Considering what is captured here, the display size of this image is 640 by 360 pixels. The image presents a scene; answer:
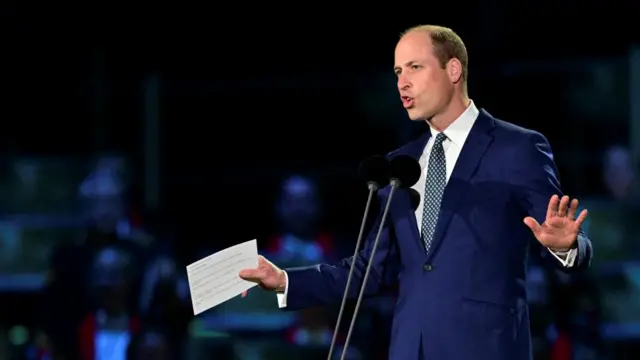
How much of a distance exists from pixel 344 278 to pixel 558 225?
25.1 inches

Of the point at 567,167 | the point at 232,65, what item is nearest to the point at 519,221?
the point at 567,167

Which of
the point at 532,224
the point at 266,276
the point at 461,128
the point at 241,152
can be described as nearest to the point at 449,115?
the point at 461,128

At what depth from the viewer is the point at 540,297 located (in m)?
6.23

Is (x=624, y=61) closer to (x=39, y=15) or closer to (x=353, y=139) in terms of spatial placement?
(x=353, y=139)

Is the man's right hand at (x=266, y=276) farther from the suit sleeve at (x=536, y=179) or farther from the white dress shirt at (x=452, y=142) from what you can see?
the suit sleeve at (x=536, y=179)

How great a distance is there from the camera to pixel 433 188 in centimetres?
274

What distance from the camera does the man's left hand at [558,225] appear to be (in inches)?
95.5

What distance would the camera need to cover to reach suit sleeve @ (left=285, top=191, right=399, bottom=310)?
286cm

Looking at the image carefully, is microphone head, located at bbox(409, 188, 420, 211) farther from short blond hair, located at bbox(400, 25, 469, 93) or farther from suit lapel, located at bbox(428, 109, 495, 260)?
short blond hair, located at bbox(400, 25, 469, 93)

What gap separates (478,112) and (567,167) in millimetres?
4256

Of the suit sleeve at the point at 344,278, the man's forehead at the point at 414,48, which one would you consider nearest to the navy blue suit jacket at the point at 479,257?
the suit sleeve at the point at 344,278

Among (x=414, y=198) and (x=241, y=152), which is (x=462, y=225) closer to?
(x=414, y=198)

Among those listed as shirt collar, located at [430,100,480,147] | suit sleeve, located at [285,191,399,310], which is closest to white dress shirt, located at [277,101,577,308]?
shirt collar, located at [430,100,480,147]

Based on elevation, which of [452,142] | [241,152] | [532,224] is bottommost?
[241,152]
